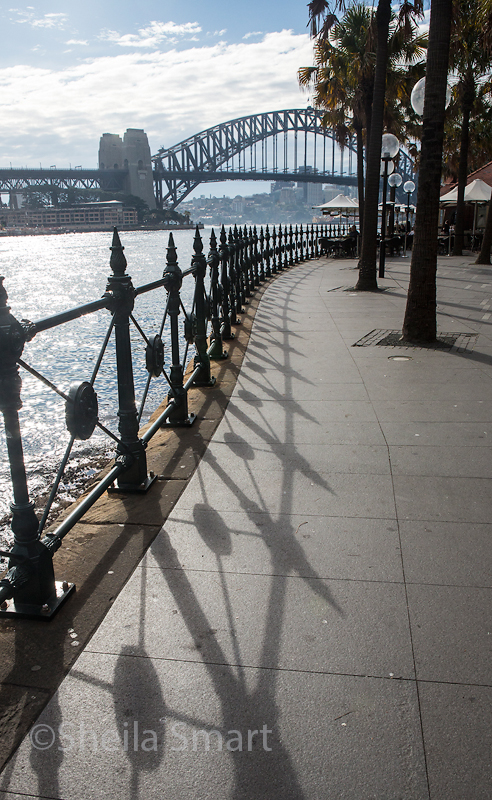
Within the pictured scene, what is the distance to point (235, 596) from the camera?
8.57ft

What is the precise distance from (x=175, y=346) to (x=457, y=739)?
3.49 m

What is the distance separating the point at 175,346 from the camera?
4.80 meters

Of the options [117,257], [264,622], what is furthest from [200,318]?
[264,622]

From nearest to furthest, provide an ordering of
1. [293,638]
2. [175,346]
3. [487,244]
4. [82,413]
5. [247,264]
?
[293,638], [82,413], [175,346], [247,264], [487,244]

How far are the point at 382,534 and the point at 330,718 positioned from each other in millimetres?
1271

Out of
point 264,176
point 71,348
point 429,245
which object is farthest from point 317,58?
point 264,176

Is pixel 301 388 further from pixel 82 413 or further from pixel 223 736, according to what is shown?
pixel 223 736

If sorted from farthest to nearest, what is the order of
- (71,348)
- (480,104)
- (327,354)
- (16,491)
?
(480,104), (71,348), (327,354), (16,491)

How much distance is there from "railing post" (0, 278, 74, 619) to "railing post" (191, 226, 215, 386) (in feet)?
11.6

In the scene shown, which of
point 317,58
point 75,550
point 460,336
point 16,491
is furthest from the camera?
point 317,58

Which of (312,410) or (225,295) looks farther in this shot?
(225,295)

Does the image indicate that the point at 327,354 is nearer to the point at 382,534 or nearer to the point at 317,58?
the point at 382,534

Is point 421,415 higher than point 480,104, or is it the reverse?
point 480,104

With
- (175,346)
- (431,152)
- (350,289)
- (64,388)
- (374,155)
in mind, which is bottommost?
(64,388)
